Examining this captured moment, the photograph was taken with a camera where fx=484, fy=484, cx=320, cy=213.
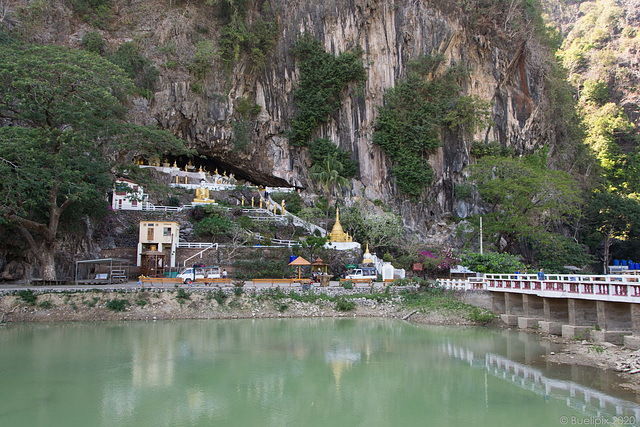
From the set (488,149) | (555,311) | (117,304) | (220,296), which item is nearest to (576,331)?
(555,311)

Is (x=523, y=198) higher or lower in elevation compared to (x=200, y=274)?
higher

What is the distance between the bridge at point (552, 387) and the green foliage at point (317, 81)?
111 feet

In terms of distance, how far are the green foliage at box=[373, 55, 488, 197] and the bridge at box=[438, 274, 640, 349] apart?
21523 millimetres

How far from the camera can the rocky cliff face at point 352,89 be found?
155 feet

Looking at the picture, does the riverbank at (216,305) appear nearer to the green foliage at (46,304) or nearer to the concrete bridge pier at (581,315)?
the green foliage at (46,304)

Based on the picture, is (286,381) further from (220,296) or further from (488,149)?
(488,149)

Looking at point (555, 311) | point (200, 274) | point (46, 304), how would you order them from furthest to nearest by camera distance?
point (200, 274) → point (46, 304) → point (555, 311)

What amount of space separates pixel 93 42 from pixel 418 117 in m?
30.6

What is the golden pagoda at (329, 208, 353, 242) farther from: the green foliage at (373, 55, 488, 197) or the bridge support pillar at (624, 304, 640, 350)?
the bridge support pillar at (624, 304, 640, 350)

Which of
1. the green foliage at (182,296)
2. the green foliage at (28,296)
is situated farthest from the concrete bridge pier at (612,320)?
the green foliage at (28,296)

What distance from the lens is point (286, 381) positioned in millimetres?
14117

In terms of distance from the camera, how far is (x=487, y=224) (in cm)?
3797

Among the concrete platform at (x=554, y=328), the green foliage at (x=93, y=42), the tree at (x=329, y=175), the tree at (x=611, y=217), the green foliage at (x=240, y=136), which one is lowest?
the concrete platform at (x=554, y=328)

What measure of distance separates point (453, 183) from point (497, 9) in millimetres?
18618
